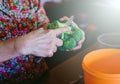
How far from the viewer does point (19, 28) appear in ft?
4.06

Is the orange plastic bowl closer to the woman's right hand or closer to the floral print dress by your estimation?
the woman's right hand

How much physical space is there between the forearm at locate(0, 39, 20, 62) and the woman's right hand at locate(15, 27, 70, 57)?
0.03 metres

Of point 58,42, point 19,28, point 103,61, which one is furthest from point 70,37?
point 19,28

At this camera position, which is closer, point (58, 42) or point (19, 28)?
point (58, 42)

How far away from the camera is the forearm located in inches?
35.9

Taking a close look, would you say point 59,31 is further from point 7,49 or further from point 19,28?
point 19,28

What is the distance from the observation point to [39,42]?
2.91ft

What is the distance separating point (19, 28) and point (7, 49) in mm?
320

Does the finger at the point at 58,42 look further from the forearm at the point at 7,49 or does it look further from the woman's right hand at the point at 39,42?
the forearm at the point at 7,49

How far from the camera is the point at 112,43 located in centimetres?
108

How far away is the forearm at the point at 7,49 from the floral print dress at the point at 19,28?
224 mm

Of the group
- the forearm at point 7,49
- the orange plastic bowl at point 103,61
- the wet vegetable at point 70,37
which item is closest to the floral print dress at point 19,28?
the forearm at point 7,49

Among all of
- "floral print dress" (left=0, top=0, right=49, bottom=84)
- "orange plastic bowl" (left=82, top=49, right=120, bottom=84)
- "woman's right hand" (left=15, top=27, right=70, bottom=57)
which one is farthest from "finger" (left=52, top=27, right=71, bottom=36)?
"floral print dress" (left=0, top=0, right=49, bottom=84)

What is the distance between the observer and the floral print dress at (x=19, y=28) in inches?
46.3
